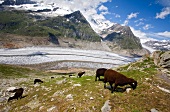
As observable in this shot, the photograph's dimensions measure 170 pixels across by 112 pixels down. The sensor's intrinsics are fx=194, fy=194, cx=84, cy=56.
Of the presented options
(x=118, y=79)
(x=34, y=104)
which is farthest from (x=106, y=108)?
(x=34, y=104)

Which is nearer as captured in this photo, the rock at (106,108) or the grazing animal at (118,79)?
the rock at (106,108)

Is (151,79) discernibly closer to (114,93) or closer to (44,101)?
(114,93)

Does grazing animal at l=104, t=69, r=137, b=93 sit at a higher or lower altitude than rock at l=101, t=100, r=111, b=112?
higher

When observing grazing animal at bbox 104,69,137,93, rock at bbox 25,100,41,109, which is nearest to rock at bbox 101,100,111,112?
grazing animal at bbox 104,69,137,93

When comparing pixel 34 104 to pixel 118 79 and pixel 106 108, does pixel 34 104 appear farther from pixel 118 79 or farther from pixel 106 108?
pixel 118 79

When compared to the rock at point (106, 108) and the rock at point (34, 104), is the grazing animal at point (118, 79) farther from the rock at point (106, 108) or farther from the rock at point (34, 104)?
the rock at point (34, 104)

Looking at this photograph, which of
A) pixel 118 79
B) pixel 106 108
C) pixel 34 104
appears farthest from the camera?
pixel 34 104

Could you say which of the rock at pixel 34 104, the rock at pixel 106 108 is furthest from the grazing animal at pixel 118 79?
the rock at pixel 34 104

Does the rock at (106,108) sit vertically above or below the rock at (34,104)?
above

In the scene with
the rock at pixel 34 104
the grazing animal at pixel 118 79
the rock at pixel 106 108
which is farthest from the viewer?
the rock at pixel 34 104

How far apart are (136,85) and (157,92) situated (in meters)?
1.97

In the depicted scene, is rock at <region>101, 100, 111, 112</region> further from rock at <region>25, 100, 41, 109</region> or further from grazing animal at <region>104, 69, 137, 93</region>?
rock at <region>25, 100, 41, 109</region>

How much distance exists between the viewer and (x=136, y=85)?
18.6 metres

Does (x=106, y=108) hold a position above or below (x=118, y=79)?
below
